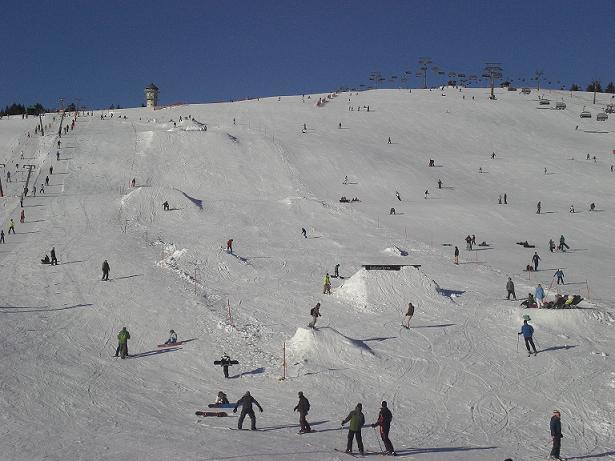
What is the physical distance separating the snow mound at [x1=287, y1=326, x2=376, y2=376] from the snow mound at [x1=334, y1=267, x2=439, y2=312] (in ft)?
16.6

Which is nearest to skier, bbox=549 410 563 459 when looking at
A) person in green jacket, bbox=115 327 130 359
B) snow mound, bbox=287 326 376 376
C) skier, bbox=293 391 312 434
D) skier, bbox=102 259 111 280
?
skier, bbox=293 391 312 434

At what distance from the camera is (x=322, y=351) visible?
17.9m

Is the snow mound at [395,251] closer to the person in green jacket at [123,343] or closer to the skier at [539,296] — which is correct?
the skier at [539,296]

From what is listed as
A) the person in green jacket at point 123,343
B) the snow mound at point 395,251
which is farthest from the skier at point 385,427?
the snow mound at point 395,251

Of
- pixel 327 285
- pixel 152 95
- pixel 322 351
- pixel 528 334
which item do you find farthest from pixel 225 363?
pixel 152 95

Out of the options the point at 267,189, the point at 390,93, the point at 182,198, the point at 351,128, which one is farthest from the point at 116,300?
the point at 390,93

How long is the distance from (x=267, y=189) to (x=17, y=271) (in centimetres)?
2353

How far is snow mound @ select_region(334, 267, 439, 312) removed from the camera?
77.7ft

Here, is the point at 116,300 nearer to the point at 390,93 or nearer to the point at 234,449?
the point at 234,449

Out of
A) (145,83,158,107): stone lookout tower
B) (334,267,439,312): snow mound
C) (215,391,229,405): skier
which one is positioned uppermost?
(145,83,158,107): stone lookout tower

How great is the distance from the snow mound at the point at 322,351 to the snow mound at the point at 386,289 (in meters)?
5.05

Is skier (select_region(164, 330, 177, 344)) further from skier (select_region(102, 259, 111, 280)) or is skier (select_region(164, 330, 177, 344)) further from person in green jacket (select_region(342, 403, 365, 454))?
person in green jacket (select_region(342, 403, 365, 454))

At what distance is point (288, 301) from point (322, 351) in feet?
19.9

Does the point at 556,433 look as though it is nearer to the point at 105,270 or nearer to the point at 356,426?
the point at 356,426
